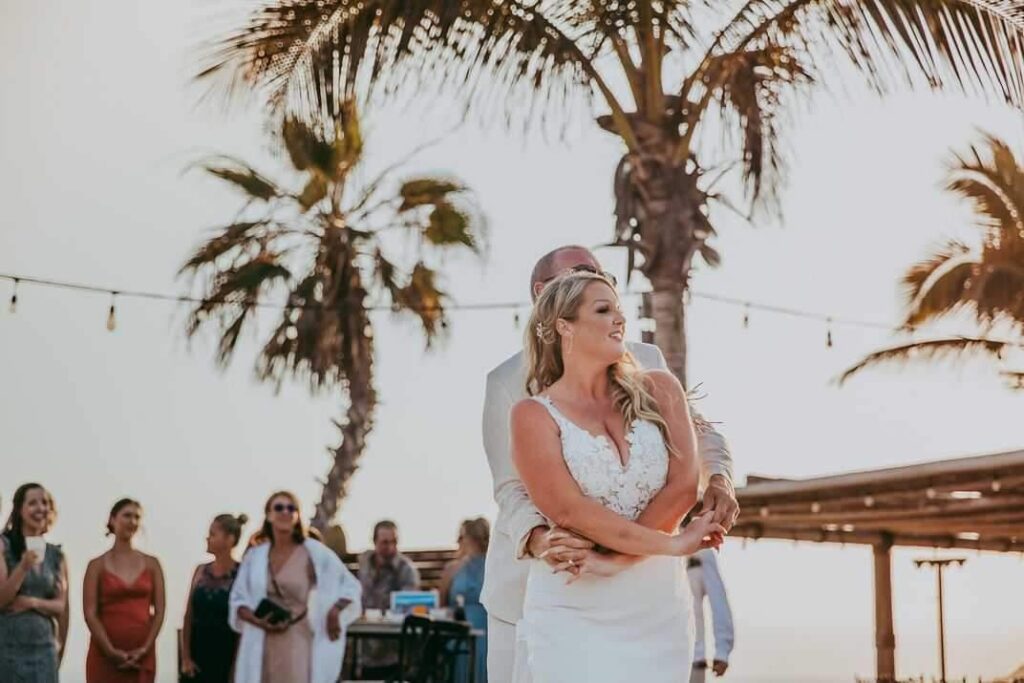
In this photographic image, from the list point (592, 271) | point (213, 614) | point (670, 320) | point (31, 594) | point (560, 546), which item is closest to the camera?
point (560, 546)

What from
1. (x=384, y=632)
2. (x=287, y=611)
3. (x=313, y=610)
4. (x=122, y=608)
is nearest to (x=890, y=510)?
(x=384, y=632)

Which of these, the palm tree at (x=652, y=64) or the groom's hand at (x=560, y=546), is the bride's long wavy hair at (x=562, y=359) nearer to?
the groom's hand at (x=560, y=546)

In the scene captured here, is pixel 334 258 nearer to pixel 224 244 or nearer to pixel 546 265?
pixel 224 244

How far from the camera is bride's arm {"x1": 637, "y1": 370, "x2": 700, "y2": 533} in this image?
4758 millimetres

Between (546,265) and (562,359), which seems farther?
(546,265)

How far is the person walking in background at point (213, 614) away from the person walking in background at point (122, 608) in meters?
0.51

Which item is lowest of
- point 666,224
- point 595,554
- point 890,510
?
point 595,554

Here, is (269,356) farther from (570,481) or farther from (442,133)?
(570,481)

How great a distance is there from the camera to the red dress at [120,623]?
12281mm

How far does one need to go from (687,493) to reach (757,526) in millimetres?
17777

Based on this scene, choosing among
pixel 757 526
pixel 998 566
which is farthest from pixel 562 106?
pixel 998 566

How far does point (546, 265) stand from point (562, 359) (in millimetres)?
571

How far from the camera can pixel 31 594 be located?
11.2 m

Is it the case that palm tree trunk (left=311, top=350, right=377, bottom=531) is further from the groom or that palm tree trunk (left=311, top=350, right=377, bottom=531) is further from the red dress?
the groom
